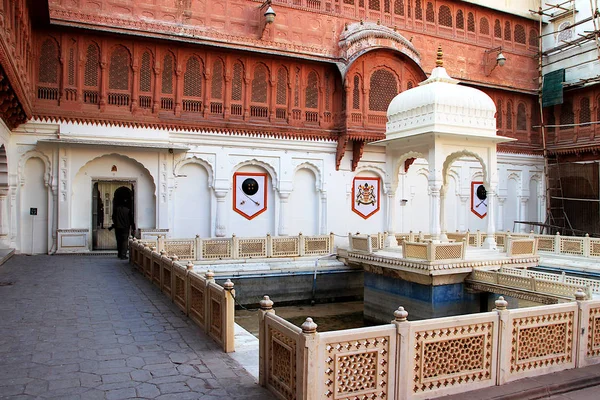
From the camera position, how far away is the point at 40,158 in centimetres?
1509

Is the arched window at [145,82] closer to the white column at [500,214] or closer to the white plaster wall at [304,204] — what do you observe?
the white plaster wall at [304,204]

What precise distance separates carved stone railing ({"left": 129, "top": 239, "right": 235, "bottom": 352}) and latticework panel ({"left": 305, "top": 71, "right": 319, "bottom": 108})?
9.82 m

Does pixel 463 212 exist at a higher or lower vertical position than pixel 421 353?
higher

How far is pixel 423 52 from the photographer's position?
2067 cm

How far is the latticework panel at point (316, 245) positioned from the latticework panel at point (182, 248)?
3.31 m

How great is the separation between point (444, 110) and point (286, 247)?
5.70 meters

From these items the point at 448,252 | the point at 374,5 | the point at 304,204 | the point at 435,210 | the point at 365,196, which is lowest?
the point at 448,252

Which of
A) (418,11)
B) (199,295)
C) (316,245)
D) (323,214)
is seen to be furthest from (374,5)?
(199,295)

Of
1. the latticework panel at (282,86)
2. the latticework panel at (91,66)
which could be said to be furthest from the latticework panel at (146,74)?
the latticework panel at (282,86)

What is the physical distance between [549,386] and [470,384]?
2.96 feet

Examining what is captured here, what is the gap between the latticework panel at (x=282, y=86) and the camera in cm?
1805

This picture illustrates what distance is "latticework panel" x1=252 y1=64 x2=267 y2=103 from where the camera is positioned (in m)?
17.7

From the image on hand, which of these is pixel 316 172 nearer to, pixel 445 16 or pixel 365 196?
pixel 365 196

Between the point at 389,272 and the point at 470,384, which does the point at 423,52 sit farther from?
the point at 470,384
